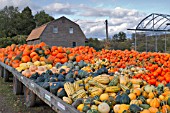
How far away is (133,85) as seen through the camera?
3.24 meters

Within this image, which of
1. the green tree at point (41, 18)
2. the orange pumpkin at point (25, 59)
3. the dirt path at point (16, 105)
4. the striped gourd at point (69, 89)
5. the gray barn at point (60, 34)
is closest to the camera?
the striped gourd at point (69, 89)

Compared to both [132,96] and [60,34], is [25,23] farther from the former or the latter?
[132,96]

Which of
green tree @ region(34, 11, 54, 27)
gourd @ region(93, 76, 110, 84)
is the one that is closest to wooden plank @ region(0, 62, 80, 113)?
gourd @ region(93, 76, 110, 84)

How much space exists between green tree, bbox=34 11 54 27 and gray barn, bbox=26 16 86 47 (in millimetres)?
15740

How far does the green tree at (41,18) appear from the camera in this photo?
55875 millimetres

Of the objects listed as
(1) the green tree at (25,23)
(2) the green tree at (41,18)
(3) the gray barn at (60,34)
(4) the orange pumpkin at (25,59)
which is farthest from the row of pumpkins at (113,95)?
(2) the green tree at (41,18)

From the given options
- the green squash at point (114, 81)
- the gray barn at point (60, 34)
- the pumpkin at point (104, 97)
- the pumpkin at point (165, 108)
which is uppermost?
the gray barn at point (60, 34)

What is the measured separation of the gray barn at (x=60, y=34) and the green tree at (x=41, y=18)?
15.7 meters

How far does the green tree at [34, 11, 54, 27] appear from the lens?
55.9 meters

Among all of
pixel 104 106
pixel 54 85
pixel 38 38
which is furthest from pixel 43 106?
pixel 38 38

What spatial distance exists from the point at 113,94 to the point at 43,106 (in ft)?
9.97

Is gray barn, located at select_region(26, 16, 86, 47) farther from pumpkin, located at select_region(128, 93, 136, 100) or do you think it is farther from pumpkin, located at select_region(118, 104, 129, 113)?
pumpkin, located at select_region(118, 104, 129, 113)

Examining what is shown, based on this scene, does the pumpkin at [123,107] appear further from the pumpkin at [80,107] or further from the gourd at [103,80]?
the gourd at [103,80]

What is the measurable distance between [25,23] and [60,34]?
60.0 ft
